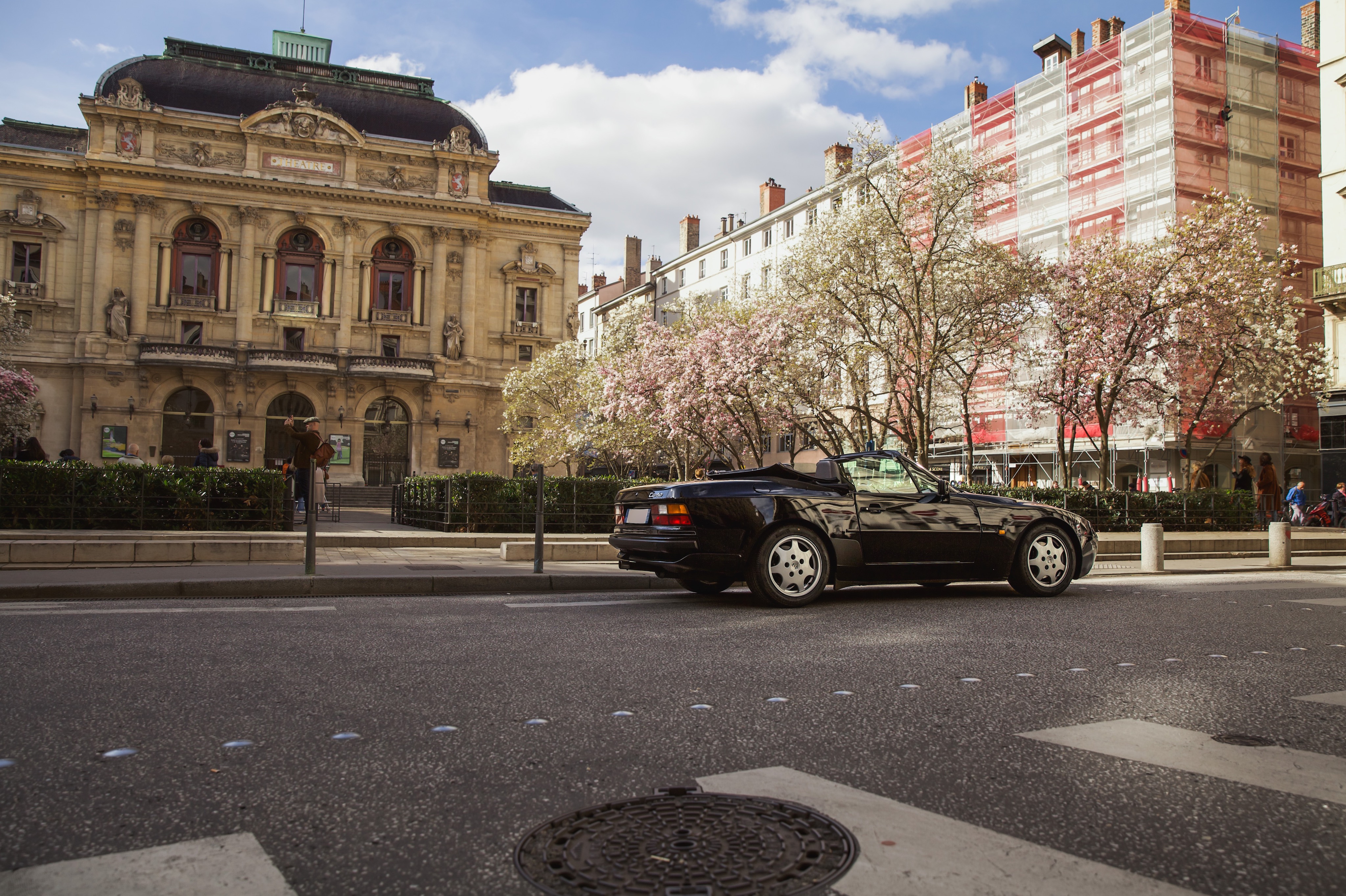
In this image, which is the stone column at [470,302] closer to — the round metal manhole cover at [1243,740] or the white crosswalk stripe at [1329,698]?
the white crosswalk stripe at [1329,698]

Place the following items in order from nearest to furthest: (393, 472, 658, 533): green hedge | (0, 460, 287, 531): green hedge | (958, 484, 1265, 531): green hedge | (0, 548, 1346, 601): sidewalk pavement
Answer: (0, 548, 1346, 601): sidewalk pavement
(0, 460, 287, 531): green hedge
(393, 472, 658, 533): green hedge
(958, 484, 1265, 531): green hedge

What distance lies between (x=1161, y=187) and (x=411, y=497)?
3152 cm

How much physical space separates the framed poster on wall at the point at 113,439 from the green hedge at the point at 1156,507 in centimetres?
4081

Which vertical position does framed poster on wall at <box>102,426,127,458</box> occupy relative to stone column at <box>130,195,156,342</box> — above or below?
below

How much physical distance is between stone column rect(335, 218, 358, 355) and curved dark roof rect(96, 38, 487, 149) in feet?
14.5

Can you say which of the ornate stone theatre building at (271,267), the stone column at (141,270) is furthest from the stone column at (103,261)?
the stone column at (141,270)

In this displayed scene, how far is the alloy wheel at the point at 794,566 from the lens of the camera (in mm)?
8344

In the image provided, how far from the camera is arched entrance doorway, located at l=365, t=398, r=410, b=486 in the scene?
49969 millimetres

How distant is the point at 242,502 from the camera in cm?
1572

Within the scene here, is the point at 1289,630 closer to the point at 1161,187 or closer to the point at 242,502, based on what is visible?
the point at 242,502

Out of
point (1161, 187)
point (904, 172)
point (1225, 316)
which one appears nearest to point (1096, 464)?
point (1161, 187)

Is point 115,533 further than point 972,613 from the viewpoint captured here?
Yes

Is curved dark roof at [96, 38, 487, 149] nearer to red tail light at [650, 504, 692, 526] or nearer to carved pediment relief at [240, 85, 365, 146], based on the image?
carved pediment relief at [240, 85, 365, 146]

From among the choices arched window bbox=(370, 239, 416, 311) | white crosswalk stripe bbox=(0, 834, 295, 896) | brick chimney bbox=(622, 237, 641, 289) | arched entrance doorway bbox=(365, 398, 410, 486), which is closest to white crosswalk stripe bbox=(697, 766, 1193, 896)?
white crosswalk stripe bbox=(0, 834, 295, 896)
